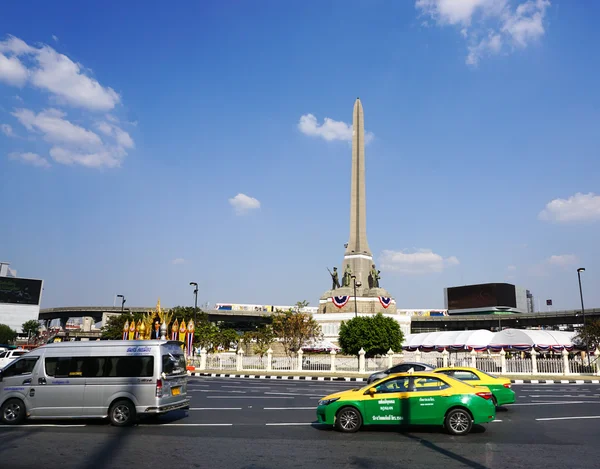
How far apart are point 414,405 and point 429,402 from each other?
1.12 ft

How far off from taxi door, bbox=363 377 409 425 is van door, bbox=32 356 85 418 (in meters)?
7.11

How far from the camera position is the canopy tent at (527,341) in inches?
1767

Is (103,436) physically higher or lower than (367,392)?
lower

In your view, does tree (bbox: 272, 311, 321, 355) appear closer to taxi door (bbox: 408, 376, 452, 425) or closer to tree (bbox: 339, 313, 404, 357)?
tree (bbox: 339, 313, 404, 357)

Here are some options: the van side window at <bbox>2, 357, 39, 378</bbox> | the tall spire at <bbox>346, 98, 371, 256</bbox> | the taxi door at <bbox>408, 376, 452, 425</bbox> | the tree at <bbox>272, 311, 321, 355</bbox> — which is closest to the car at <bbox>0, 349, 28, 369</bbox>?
the van side window at <bbox>2, 357, 39, 378</bbox>

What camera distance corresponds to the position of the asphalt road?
8.30 m

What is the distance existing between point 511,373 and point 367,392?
26.1 metres

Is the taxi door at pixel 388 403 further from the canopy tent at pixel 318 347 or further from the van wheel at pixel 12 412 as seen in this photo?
the canopy tent at pixel 318 347

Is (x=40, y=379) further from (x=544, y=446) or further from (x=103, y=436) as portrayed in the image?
(x=544, y=446)

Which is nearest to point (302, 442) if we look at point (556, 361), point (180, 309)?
point (556, 361)

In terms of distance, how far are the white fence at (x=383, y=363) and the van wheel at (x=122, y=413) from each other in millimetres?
24124

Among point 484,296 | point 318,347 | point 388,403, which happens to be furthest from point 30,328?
point 388,403

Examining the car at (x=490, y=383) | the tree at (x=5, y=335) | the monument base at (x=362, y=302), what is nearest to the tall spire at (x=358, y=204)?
the monument base at (x=362, y=302)

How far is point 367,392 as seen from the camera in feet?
36.9
